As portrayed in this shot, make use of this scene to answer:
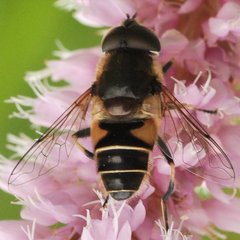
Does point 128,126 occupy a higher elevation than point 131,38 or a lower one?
lower

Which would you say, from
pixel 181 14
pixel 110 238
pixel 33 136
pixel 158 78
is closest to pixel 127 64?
pixel 158 78

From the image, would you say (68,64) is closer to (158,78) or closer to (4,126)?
(158,78)

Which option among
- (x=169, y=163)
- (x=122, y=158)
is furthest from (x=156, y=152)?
(x=122, y=158)

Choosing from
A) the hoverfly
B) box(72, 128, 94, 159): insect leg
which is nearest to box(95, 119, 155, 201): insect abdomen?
the hoverfly

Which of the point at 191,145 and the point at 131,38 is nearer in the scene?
the point at 191,145

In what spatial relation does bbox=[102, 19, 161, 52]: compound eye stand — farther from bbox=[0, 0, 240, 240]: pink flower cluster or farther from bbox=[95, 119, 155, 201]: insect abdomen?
bbox=[95, 119, 155, 201]: insect abdomen

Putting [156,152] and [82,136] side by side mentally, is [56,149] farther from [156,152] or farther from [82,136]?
[156,152]
